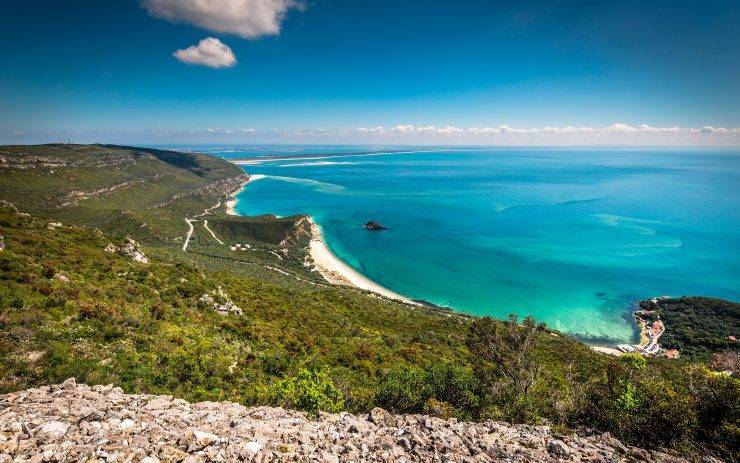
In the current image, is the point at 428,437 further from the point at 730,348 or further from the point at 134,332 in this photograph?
the point at 730,348

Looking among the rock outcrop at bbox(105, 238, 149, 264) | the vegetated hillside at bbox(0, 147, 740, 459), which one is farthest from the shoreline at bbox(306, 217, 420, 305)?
the rock outcrop at bbox(105, 238, 149, 264)

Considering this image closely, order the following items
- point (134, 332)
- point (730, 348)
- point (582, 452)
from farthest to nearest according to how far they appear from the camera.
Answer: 1. point (730, 348)
2. point (134, 332)
3. point (582, 452)

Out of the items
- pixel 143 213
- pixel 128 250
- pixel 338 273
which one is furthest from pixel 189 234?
pixel 128 250

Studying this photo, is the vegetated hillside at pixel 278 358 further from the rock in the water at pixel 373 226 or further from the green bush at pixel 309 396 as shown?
the rock in the water at pixel 373 226

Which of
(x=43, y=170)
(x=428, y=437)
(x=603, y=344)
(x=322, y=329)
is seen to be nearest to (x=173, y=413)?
(x=428, y=437)

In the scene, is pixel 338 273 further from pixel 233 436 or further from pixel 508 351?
pixel 233 436
